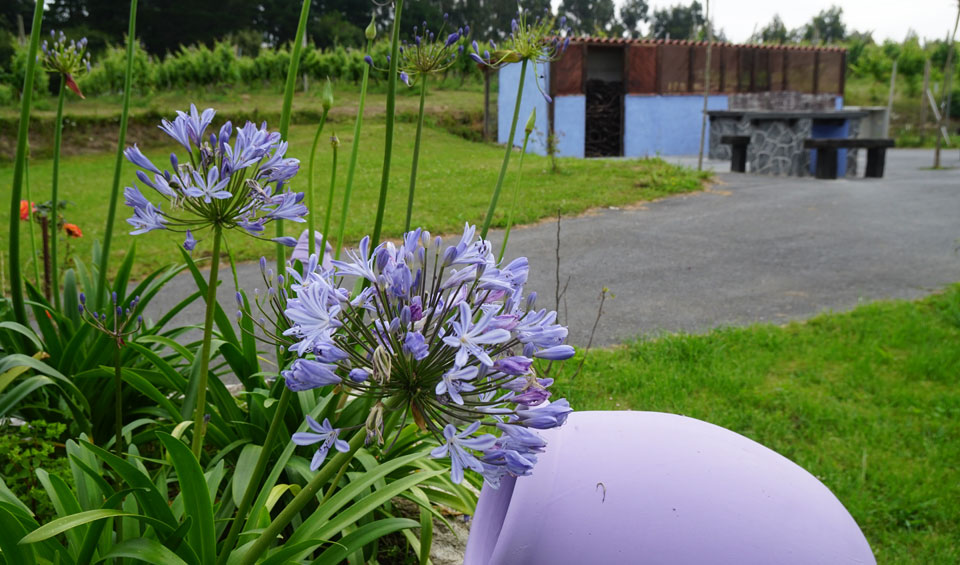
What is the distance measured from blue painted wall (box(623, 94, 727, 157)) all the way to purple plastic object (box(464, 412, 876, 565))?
2116 cm

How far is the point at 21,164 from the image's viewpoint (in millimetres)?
2461

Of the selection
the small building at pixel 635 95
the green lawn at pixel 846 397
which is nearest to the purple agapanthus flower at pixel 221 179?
the green lawn at pixel 846 397

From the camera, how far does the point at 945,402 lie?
407 cm

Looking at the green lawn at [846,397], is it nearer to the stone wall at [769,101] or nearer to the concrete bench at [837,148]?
the concrete bench at [837,148]

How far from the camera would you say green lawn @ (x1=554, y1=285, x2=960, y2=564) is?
3.16 m

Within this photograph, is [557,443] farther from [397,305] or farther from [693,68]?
[693,68]

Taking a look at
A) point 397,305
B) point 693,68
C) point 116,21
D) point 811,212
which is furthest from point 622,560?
point 116,21

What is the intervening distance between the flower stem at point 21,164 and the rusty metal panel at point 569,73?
764 inches

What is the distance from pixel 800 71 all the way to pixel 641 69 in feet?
22.1

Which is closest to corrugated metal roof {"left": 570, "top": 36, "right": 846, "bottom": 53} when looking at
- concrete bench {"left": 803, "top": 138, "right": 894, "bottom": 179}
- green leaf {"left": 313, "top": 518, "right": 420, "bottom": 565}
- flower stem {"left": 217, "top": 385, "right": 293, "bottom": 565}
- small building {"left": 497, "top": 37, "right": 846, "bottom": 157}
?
small building {"left": 497, "top": 37, "right": 846, "bottom": 157}

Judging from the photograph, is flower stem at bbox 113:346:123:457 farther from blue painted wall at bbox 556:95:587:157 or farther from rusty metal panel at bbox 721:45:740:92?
rusty metal panel at bbox 721:45:740:92

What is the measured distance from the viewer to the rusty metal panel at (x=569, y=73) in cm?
2119

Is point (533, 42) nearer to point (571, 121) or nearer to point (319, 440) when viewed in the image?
point (319, 440)

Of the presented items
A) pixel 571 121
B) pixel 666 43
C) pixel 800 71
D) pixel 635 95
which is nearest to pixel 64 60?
pixel 571 121
